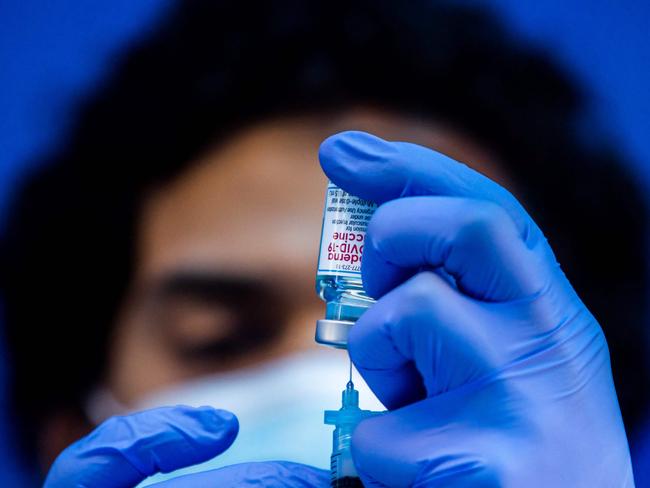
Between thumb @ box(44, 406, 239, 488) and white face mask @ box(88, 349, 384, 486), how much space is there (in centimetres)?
47

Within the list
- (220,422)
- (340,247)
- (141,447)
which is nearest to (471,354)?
(340,247)

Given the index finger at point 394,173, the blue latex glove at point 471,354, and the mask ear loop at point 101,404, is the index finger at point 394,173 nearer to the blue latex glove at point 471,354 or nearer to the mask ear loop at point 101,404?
the blue latex glove at point 471,354

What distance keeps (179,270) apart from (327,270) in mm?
820

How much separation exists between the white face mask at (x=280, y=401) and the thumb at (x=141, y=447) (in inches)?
18.7

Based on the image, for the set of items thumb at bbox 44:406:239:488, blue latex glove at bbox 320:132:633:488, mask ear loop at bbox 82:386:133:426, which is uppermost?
blue latex glove at bbox 320:132:633:488

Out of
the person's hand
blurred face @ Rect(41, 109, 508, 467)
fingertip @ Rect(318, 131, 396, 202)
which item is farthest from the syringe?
blurred face @ Rect(41, 109, 508, 467)

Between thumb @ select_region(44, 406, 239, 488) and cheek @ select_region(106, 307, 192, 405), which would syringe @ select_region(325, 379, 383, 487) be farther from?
cheek @ select_region(106, 307, 192, 405)

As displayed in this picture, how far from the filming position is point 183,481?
3.69ft

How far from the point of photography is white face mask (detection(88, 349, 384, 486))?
1.55 meters

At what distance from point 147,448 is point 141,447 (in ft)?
0.03

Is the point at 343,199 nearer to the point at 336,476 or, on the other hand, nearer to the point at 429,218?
the point at 429,218

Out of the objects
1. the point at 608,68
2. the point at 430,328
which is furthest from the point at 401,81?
the point at 430,328

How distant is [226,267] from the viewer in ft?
5.56

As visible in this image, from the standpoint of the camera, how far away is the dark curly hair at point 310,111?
1.71m
